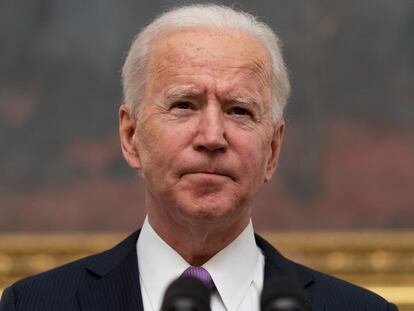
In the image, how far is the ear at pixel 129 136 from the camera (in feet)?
9.33

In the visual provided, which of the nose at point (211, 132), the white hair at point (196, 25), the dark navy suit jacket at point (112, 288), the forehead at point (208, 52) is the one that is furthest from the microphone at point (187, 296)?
the white hair at point (196, 25)

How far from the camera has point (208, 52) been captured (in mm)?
2705

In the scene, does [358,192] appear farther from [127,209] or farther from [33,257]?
[33,257]

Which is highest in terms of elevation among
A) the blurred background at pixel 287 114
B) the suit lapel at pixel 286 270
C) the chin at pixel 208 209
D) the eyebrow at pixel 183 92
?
the blurred background at pixel 287 114

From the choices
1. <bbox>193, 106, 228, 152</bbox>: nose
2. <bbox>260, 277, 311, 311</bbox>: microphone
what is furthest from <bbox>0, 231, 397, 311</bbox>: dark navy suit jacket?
<bbox>260, 277, 311, 311</bbox>: microphone

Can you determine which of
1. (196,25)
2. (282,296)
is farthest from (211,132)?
(282,296)

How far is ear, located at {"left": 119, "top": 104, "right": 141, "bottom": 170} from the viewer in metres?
2.84

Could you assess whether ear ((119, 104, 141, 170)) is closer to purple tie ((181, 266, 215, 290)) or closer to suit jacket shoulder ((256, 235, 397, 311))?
purple tie ((181, 266, 215, 290))

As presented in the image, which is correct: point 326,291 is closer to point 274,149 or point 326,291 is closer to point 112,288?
point 274,149

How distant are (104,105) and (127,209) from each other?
0.64 m

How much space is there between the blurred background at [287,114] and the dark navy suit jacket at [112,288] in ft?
10.9

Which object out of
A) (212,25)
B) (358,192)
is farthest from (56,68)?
(212,25)

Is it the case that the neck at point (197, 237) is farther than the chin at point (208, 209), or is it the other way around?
the neck at point (197, 237)

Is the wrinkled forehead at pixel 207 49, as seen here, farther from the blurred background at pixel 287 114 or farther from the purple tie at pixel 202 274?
the blurred background at pixel 287 114
